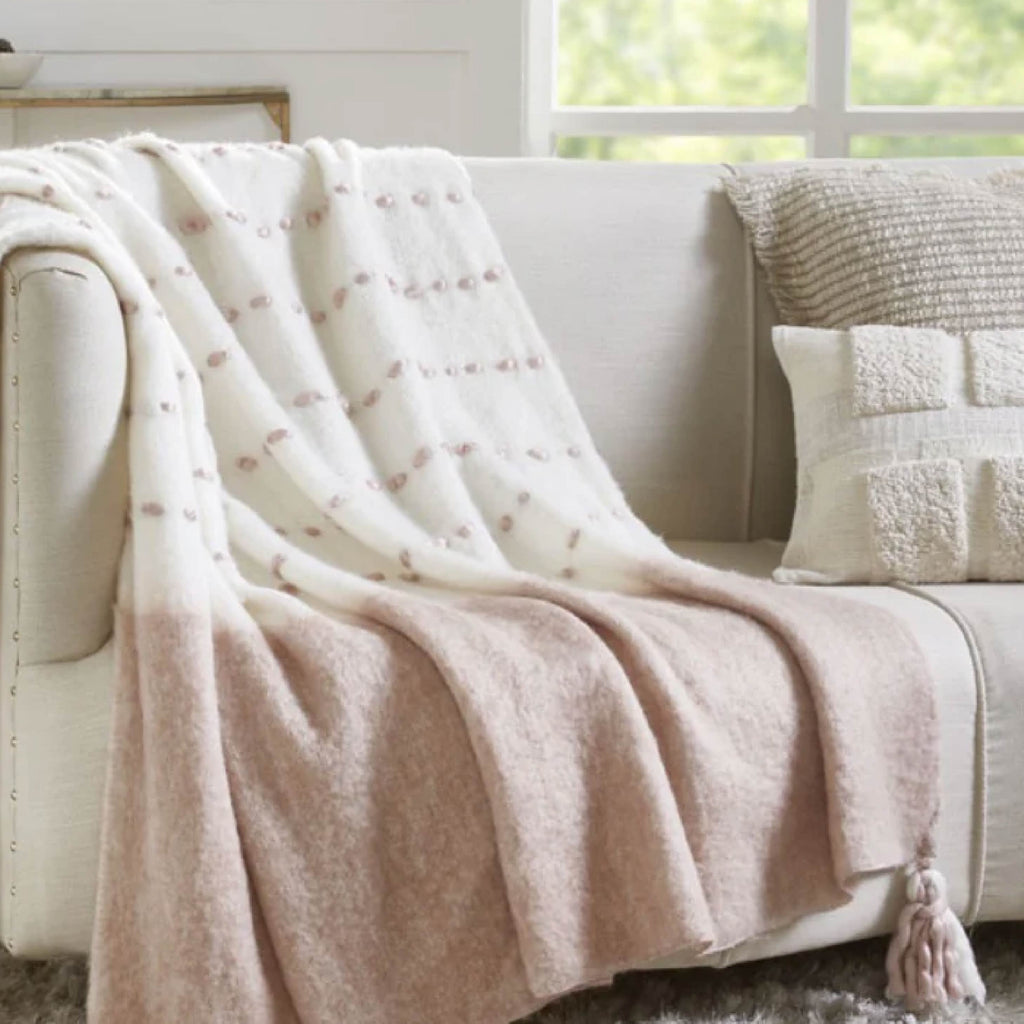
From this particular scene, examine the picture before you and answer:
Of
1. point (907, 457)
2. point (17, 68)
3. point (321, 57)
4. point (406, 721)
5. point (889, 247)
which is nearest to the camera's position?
point (406, 721)

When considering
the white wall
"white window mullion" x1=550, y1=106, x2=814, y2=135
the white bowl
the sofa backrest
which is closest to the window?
"white window mullion" x1=550, y1=106, x2=814, y2=135

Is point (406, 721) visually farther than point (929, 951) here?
No

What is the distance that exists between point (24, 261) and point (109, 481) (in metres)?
0.20

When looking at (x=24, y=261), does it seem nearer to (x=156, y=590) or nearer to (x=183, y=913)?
(x=156, y=590)

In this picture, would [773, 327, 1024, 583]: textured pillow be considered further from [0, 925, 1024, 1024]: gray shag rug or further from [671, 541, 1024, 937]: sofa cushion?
[0, 925, 1024, 1024]: gray shag rug

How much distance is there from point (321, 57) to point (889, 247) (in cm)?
166

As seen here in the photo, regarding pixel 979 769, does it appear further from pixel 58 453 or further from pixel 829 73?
pixel 829 73

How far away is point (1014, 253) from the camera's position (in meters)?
2.02

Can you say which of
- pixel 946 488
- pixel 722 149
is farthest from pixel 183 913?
pixel 722 149

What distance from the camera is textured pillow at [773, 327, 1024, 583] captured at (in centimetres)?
183

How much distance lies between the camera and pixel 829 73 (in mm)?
3486

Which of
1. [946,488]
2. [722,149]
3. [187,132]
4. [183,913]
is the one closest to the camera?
[183,913]

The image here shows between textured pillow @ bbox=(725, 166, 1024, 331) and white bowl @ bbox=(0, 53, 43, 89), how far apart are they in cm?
155

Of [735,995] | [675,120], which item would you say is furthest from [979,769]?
[675,120]
